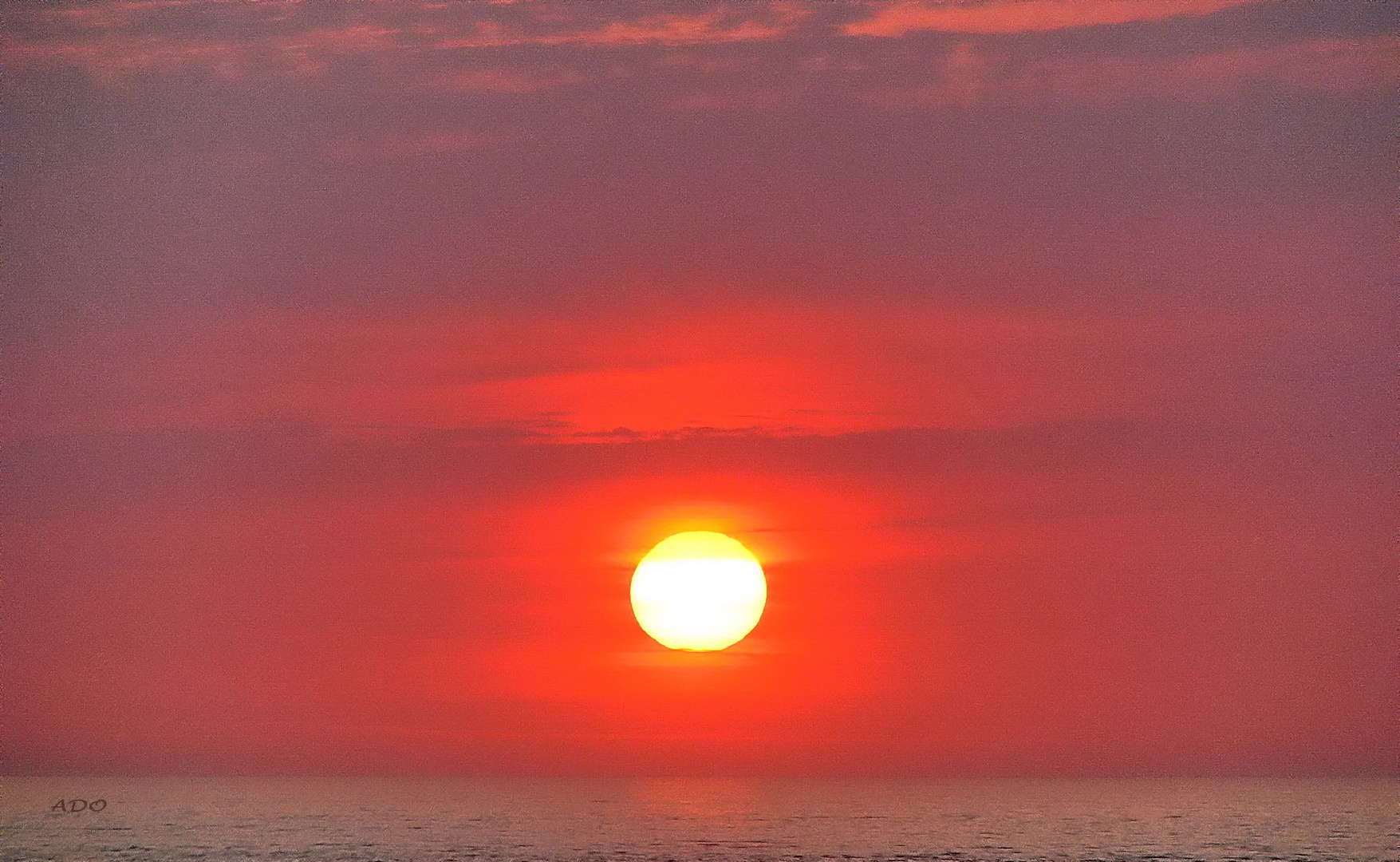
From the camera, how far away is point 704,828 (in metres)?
90.4

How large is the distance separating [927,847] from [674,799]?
77539 mm

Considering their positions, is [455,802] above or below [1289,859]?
above

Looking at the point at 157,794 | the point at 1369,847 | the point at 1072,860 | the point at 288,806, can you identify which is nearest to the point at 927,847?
the point at 1072,860

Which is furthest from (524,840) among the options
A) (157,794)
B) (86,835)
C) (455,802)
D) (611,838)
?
(157,794)

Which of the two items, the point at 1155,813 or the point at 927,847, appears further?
the point at 1155,813

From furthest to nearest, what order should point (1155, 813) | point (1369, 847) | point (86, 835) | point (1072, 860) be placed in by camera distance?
point (1155, 813), point (86, 835), point (1369, 847), point (1072, 860)

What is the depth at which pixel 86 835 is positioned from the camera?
77562 mm

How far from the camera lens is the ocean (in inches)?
2640

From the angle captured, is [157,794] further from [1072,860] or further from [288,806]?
[1072,860]

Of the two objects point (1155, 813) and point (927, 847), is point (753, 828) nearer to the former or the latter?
point (927, 847)

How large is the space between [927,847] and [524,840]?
21.2 metres

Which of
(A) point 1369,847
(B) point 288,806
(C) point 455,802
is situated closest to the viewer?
(A) point 1369,847

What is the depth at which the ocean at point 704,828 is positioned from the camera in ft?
220

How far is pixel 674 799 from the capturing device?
476 feet
